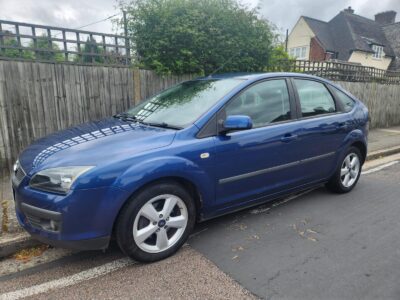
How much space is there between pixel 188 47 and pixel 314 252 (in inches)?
170

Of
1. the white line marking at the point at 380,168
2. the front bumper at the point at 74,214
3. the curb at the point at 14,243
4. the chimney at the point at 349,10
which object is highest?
the chimney at the point at 349,10

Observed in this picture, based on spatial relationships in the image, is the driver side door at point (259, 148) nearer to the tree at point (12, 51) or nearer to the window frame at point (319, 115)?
the window frame at point (319, 115)

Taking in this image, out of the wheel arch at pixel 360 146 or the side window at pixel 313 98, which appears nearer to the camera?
the side window at pixel 313 98

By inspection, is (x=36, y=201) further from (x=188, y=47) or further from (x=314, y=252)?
(x=188, y=47)

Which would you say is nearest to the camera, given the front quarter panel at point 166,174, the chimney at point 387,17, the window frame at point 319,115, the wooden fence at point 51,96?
the front quarter panel at point 166,174

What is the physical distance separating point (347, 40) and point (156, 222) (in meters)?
34.0

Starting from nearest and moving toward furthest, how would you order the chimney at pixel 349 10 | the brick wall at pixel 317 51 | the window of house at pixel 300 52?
the brick wall at pixel 317 51, the window of house at pixel 300 52, the chimney at pixel 349 10

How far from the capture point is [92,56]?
543cm

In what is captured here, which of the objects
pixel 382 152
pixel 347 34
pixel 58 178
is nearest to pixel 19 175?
pixel 58 178

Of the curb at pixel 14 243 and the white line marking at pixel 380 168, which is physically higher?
the curb at pixel 14 243

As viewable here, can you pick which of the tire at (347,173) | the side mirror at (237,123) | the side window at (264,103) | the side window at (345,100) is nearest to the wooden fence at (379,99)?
the side window at (345,100)

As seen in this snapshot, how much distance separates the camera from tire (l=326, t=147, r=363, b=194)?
14.8 ft

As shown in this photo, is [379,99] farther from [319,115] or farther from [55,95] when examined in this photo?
[55,95]

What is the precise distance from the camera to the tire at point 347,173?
178 inches
